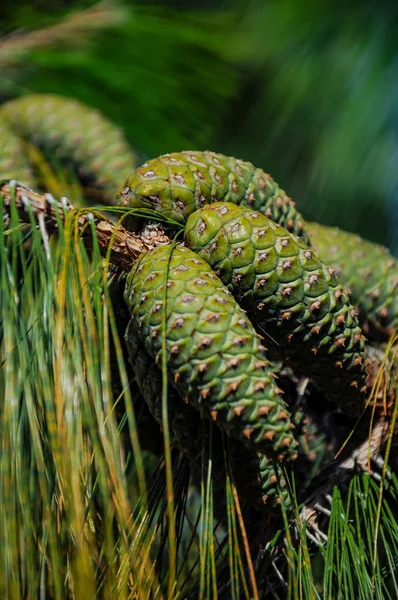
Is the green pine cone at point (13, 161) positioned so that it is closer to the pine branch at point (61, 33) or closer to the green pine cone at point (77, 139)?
the green pine cone at point (77, 139)

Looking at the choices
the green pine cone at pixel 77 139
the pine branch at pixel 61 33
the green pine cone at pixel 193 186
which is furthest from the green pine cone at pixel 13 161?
the green pine cone at pixel 193 186

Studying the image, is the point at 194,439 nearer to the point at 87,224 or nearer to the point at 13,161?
the point at 87,224

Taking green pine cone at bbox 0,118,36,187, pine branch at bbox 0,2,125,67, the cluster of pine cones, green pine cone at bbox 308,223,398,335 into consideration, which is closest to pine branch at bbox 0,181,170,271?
the cluster of pine cones

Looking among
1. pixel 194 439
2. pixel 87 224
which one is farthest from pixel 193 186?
pixel 194 439

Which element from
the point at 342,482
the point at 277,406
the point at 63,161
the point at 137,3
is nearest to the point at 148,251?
the point at 277,406

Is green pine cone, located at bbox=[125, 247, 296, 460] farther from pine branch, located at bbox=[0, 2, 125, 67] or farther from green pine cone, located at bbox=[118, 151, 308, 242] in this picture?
pine branch, located at bbox=[0, 2, 125, 67]

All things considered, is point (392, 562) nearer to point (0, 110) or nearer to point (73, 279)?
point (73, 279)
